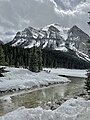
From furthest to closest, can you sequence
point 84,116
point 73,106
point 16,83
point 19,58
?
point 19,58, point 16,83, point 73,106, point 84,116

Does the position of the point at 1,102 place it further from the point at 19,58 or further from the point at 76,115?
the point at 19,58

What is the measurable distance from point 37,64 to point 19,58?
48.5 meters

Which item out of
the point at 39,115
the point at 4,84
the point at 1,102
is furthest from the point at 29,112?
the point at 4,84

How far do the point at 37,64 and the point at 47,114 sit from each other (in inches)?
2818

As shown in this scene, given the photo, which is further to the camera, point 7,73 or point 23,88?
point 7,73

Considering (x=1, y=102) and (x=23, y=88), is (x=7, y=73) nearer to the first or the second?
(x=23, y=88)

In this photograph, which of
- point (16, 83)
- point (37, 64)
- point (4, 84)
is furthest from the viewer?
point (37, 64)

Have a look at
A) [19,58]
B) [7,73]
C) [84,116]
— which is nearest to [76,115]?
[84,116]

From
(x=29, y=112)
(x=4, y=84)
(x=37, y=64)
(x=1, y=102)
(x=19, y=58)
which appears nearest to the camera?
(x=29, y=112)

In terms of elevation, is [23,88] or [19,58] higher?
[19,58]

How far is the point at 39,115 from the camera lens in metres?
18.5

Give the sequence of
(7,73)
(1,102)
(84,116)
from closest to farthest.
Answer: (84,116)
(1,102)
(7,73)

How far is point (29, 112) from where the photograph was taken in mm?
19344

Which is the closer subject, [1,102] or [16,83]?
[1,102]
